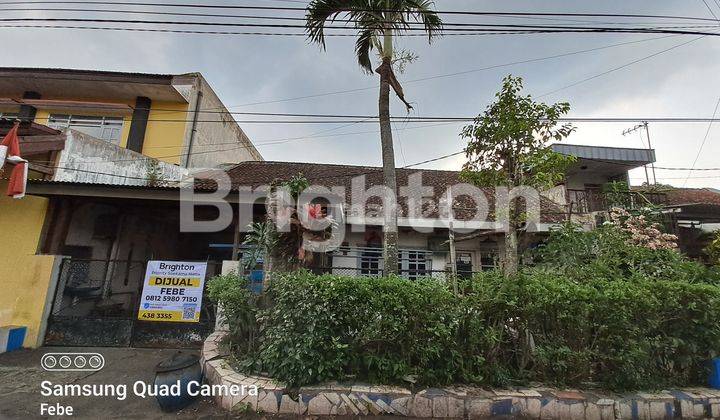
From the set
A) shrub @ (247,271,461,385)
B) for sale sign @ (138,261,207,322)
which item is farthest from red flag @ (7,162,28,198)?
shrub @ (247,271,461,385)

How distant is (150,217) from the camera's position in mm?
10430

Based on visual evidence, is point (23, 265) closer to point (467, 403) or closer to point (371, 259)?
point (371, 259)

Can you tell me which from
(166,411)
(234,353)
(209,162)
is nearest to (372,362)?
(234,353)

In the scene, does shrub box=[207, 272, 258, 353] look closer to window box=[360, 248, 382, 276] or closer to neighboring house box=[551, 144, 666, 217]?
window box=[360, 248, 382, 276]

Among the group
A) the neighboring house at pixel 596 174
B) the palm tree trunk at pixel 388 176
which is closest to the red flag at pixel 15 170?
the palm tree trunk at pixel 388 176

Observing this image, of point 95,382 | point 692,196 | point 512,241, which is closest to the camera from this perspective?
point 95,382

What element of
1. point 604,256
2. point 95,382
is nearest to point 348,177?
point 604,256

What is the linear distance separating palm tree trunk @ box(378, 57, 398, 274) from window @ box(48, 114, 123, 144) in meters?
11.2

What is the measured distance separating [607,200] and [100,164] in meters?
17.0

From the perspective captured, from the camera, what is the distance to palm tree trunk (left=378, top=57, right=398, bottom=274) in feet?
18.7

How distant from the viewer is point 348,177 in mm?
12523

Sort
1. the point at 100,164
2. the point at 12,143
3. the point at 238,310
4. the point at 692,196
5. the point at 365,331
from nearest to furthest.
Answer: the point at 365,331, the point at 238,310, the point at 12,143, the point at 100,164, the point at 692,196

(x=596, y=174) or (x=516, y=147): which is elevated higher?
(x=596, y=174)

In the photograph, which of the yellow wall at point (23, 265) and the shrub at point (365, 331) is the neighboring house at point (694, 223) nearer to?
the shrub at point (365, 331)
